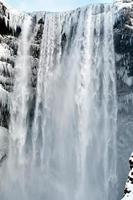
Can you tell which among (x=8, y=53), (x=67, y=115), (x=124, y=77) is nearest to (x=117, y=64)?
(x=124, y=77)

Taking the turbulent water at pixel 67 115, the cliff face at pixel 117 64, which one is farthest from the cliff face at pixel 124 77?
the turbulent water at pixel 67 115

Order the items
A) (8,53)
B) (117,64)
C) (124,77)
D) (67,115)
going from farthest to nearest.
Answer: (8,53), (67,115), (117,64), (124,77)

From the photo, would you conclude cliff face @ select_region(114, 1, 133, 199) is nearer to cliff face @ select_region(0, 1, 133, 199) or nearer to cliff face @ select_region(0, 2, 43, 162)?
cliff face @ select_region(0, 1, 133, 199)

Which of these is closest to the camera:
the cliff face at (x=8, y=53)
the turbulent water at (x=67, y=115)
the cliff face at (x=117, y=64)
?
the turbulent water at (x=67, y=115)

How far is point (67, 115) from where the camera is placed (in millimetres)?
43156

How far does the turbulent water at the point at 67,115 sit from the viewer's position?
134 ft

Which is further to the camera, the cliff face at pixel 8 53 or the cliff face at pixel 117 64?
the cliff face at pixel 8 53

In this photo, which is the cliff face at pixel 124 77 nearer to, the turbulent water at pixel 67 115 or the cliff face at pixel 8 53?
the turbulent water at pixel 67 115

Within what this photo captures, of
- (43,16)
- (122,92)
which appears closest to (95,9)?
(43,16)

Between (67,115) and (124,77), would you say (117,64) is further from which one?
(67,115)

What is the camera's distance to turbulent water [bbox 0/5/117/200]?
4088 centimetres

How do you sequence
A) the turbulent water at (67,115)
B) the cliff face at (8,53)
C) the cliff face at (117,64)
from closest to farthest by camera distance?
the turbulent water at (67,115)
the cliff face at (117,64)
the cliff face at (8,53)

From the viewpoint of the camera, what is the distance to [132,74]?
41438mm

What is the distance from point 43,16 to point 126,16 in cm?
745
